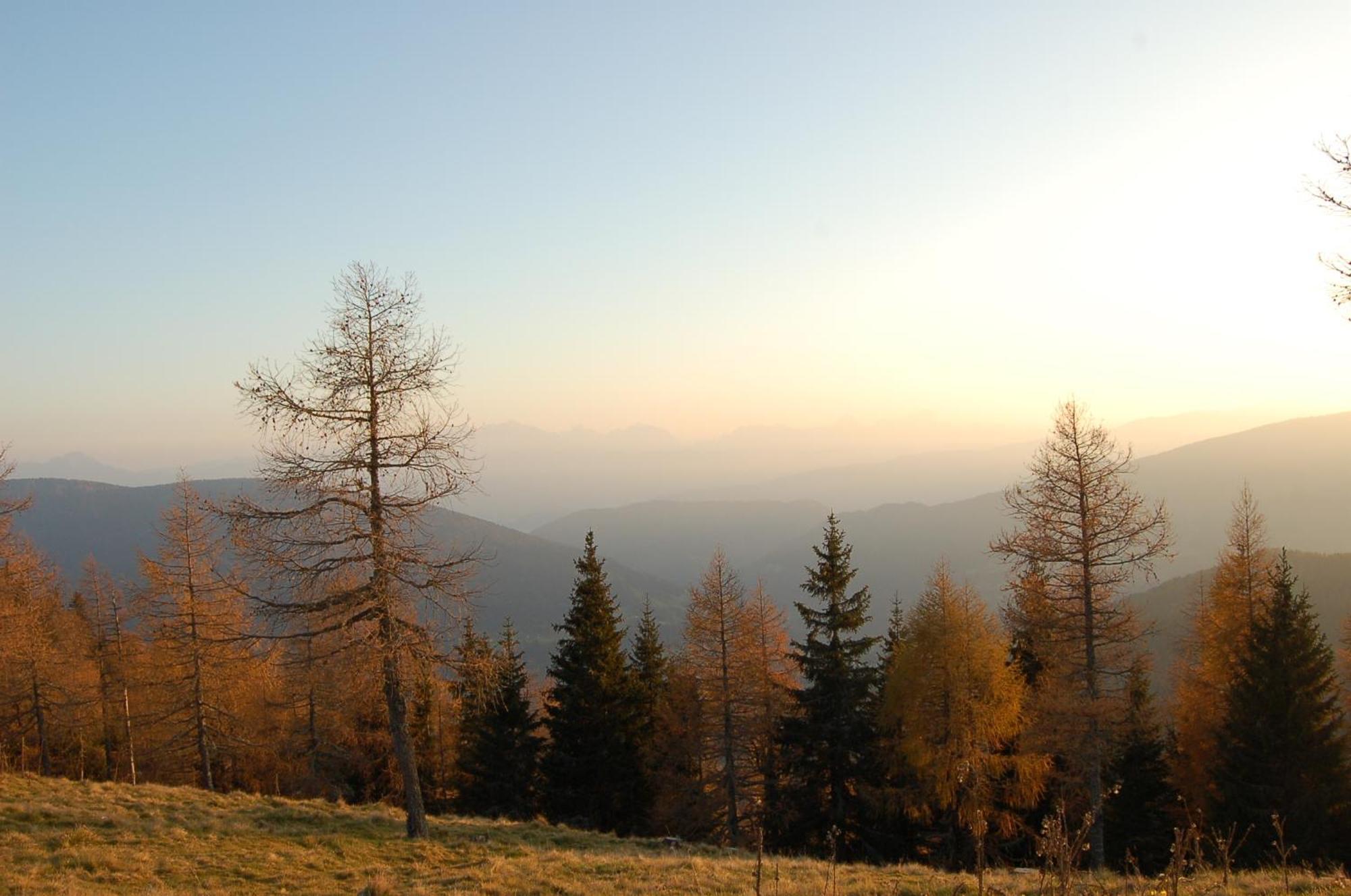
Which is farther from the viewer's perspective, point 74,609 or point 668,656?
point 74,609

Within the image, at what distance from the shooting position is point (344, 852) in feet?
44.1

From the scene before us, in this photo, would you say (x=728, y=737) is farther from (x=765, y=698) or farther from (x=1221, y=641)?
(x=1221, y=641)

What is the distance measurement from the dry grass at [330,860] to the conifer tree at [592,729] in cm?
1008

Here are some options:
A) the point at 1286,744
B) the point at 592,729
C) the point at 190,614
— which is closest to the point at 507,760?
the point at 592,729

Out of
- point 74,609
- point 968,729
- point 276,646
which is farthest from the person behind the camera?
point 74,609

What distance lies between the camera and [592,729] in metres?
28.1

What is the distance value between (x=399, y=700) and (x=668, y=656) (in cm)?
2193

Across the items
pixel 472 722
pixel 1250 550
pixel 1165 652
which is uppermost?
pixel 1250 550

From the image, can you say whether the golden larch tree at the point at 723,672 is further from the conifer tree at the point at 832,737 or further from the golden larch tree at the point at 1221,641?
the golden larch tree at the point at 1221,641

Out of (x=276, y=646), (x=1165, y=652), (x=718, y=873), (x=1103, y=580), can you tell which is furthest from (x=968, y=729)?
(x=1165, y=652)

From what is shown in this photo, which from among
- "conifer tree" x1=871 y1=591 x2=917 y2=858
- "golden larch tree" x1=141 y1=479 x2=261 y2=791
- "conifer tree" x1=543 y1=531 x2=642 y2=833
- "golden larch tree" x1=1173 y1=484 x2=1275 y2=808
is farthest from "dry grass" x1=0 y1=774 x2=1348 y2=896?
"golden larch tree" x1=1173 y1=484 x2=1275 y2=808

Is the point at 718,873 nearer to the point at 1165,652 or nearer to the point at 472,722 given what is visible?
the point at 472,722

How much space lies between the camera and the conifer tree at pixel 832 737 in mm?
23594

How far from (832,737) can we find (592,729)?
9883mm
